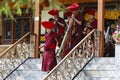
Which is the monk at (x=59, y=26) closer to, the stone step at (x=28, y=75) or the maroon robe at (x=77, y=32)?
the maroon robe at (x=77, y=32)

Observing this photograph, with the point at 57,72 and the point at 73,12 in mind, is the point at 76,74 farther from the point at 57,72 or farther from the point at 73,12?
the point at 73,12

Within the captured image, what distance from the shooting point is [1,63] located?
11.6 m

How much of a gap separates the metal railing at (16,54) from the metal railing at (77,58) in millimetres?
2278

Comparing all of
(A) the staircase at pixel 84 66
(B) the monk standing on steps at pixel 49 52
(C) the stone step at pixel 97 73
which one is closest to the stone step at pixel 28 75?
(A) the staircase at pixel 84 66

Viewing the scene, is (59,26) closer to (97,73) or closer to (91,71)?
(91,71)

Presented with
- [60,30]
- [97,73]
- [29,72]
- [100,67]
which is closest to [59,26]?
[60,30]

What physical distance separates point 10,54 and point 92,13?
273 centimetres

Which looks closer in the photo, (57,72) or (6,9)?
(6,9)

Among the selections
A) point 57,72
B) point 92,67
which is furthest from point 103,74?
point 57,72

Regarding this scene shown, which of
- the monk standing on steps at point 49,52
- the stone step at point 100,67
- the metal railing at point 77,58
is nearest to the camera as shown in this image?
the metal railing at point 77,58

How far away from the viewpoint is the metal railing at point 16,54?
11523mm

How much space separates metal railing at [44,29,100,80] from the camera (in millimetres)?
9648

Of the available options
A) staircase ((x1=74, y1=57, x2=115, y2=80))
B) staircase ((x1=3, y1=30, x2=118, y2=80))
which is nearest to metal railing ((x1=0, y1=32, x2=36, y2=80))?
staircase ((x1=3, y1=30, x2=118, y2=80))

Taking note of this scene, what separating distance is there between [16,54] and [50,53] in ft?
5.98
